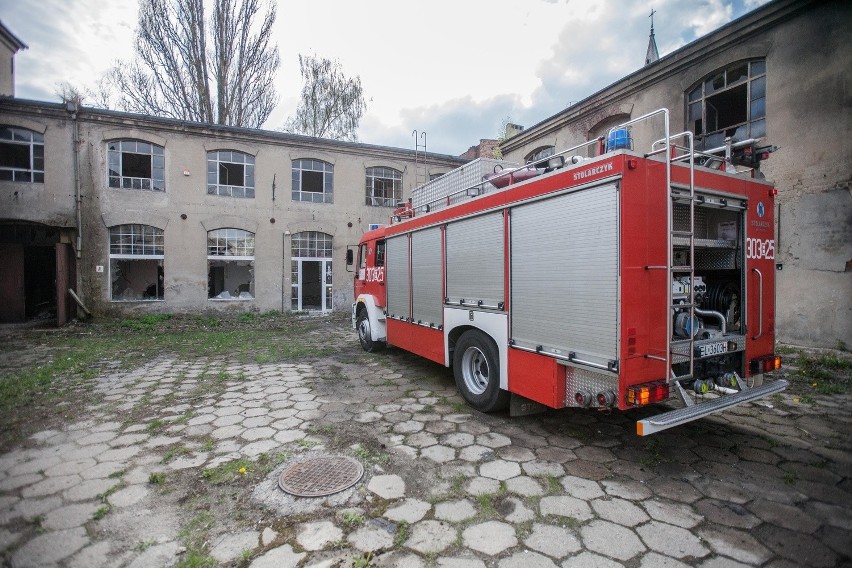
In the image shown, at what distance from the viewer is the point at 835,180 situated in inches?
299

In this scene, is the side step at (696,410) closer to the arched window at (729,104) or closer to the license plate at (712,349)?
the license plate at (712,349)

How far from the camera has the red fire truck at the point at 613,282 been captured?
3.25 m

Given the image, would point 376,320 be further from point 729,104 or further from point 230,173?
point 230,173

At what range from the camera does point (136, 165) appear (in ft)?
46.9

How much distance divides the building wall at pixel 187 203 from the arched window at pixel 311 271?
0.25 m

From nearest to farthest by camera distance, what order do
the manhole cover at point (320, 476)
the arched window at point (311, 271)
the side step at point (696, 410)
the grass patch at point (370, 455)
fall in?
the side step at point (696, 410), the manhole cover at point (320, 476), the grass patch at point (370, 455), the arched window at point (311, 271)

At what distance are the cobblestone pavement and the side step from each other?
558 mm

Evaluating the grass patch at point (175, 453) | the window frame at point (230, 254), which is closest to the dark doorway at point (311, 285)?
the window frame at point (230, 254)

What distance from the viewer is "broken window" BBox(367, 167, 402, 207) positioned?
690 inches

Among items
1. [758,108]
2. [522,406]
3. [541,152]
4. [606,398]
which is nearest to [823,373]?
[522,406]

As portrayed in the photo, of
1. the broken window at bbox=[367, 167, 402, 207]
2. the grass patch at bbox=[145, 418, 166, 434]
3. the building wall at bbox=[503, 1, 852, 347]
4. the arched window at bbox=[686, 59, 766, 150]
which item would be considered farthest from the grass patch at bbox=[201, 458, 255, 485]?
the broken window at bbox=[367, 167, 402, 207]

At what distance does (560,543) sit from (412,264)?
4.53 meters

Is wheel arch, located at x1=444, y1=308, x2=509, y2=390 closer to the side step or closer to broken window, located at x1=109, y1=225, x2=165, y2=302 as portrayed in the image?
the side step

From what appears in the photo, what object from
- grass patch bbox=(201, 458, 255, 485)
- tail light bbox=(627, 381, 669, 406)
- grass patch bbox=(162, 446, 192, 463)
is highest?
tail light bbox=(627, 381, 669, 406)
